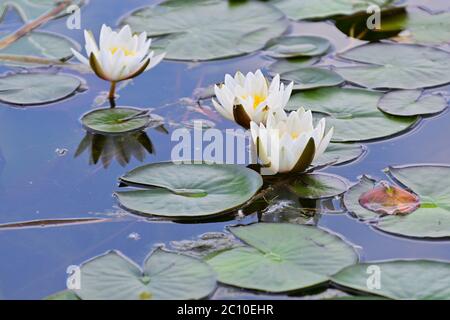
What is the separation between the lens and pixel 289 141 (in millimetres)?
2633

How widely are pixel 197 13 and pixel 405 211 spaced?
1697 millimetres

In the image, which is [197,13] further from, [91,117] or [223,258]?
[223,258]

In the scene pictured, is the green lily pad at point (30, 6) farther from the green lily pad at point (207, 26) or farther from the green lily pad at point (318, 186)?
the green lily pad at point (318, 186)

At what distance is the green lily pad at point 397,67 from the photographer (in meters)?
3.31

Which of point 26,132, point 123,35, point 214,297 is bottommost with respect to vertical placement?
point 214,297

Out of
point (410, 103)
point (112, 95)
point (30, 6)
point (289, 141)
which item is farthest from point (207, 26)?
point (289, 141)

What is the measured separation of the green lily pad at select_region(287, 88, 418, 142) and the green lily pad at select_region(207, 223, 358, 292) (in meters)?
0.59

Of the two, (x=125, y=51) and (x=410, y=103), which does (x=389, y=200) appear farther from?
(x=125, y=51)

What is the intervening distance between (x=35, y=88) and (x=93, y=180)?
0.67 metres

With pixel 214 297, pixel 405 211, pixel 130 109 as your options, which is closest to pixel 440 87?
pixel 405 211

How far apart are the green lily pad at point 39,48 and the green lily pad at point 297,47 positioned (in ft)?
2.67

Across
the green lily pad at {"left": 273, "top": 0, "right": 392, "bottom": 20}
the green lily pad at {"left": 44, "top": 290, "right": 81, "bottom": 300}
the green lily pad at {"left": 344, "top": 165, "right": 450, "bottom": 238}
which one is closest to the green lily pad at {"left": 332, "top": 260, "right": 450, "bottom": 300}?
the green lily pad at {"left": 344, "top": 165, "right": 450, "bottom": 238}

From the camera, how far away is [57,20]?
3859 millimetres
